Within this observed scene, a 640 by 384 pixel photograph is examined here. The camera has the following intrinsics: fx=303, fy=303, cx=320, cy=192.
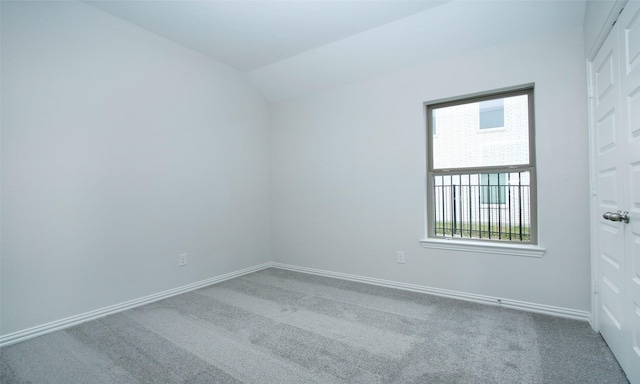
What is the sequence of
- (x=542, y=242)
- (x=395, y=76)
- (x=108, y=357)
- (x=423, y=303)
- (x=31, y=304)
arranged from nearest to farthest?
(x=108, y=357) → (x=31, y=304) → (x=542, y=242) → (x=423, y=303) → (x=395, y=76)

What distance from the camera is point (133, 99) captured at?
9.34 ft

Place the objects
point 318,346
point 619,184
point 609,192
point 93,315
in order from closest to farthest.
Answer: point 619,184
point 609,192
point 318,346
point 93,315

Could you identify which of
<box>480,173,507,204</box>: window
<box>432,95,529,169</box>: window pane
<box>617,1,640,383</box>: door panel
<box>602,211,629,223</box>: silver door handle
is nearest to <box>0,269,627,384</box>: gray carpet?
<box>617,1,640,383</box>: door panel

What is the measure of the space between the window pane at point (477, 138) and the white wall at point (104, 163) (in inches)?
96.9

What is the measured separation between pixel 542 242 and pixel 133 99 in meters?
3.86

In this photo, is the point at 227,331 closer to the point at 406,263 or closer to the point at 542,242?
the point at 406,263

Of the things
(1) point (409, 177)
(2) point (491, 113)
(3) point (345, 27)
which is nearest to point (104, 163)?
(3) point (345, 27)

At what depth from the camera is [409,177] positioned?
10.4 ft

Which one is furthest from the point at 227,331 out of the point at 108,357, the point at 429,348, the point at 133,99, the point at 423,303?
the point at 133,99

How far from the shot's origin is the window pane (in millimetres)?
2775

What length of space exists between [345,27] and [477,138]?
1.68 meters

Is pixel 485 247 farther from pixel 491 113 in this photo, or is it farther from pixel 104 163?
pixel 104 163

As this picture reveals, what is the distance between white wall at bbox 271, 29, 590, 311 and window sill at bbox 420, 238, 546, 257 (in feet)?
0.18

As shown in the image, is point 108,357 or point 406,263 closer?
point 108,357
